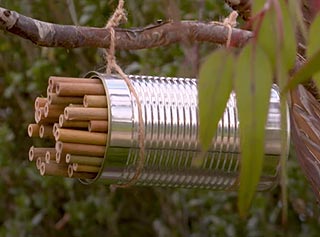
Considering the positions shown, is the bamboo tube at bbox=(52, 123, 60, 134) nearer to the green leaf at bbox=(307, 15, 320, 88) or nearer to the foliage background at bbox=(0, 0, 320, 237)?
the green leaf at bbox=(307, 15, 320, 88)

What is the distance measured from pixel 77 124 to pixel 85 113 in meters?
0.03

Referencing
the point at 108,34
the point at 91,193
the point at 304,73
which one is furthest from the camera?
the point at 91,193

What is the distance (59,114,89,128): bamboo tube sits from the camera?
1.01 m

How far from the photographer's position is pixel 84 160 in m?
1.01

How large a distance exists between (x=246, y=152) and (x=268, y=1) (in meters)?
0.10

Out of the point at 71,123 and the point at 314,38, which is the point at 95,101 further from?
the point at 314,38

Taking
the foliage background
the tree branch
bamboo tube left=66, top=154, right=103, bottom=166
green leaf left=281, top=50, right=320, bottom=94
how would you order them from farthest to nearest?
the foliage background
bamboo tube left=66, top=154, right=103, bottom=166
the tree branch
green leaf left=281, top=50, right=320, bottom=94

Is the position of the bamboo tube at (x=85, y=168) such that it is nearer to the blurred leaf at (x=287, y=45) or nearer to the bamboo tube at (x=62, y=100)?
the bamboo tube at (x=62, y=100)

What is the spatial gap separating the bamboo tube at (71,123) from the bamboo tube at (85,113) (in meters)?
0.01

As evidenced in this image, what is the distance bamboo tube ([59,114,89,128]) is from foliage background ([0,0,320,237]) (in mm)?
1107

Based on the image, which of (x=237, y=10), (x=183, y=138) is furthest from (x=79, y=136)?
(x=237, y=10)

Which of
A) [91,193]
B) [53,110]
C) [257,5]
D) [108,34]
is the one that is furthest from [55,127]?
[91,193]

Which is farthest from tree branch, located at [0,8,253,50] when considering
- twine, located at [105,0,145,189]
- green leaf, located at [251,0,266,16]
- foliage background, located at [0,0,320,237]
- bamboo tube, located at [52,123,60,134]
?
foliage background, located at [0,0,320,237]

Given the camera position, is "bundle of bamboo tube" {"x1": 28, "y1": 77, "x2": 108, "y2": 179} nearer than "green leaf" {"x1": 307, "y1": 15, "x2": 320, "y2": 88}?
No
